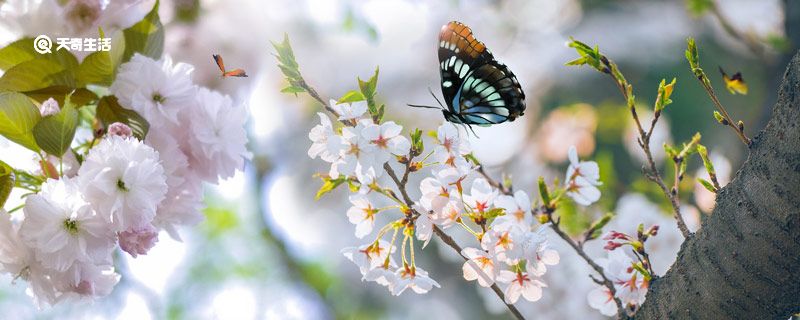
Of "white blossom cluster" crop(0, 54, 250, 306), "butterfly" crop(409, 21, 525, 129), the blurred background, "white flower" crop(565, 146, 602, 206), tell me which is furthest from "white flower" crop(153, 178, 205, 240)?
the blurred background

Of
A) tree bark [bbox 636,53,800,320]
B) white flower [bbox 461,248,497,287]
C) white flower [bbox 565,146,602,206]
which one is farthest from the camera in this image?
white flower [bbox 565,146,602,206]

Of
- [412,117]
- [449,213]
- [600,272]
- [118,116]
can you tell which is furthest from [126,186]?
[412,117]

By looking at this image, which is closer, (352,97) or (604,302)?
(352,97)

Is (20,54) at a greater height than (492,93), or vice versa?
(492,93)

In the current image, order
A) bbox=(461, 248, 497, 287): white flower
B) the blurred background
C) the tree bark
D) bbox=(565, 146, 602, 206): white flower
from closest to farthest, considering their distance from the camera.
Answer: the tree bark, bbox=(461, 248, 497, 287): white flower, bbox=(565, 146, 602, 206): white flower, the blurred background

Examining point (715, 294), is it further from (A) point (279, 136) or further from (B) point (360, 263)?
(A) point (279, 136)

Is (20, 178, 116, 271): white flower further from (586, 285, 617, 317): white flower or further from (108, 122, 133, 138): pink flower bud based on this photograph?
(586, 285, 617, 317): white flower

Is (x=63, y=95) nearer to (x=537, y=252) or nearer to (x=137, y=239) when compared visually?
(x=137, y=239)
